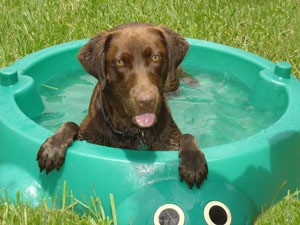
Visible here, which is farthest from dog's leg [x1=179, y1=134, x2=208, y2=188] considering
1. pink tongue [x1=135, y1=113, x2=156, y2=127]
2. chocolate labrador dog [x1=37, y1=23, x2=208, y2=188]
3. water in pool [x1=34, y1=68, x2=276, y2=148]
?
water in pool [x1=34, y1=68, x2=276, y2=148]

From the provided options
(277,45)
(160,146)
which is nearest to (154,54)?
(160,146)

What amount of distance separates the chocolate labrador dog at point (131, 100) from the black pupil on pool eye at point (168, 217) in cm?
Answer: 24

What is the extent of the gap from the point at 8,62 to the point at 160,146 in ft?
8.32

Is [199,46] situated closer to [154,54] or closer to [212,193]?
[154,54]

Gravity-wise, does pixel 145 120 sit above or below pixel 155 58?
below

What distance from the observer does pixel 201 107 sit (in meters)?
6.70

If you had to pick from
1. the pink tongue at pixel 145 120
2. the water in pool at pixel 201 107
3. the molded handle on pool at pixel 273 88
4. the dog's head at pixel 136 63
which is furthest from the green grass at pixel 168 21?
the pink tongue at pixel 145 120

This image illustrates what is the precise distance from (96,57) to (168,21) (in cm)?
309

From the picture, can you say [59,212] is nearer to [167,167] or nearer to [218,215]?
[167,167]

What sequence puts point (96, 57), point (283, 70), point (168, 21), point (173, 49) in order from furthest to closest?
point (168, 21) → point (283, 70) → point (173, 49) → point (96, 57)

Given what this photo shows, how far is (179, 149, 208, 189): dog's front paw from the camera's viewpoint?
165 inches

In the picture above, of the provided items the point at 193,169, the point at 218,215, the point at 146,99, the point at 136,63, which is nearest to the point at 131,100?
the point at 146,99

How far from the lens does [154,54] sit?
4.50 m

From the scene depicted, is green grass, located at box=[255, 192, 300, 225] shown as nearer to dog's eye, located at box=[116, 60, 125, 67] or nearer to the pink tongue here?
the pink tongue
